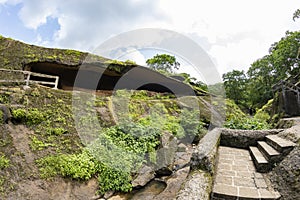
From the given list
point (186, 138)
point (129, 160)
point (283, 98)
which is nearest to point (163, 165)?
point (129, 160)

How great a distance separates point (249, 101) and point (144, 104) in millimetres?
25631

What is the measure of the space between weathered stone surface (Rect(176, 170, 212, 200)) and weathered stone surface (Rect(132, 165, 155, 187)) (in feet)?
8.49

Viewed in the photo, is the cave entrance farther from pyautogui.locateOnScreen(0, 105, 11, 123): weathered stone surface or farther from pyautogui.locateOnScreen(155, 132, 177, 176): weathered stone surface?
pyautogui.locateOnScreen(155, 132, 177, 176): weathered stone surface

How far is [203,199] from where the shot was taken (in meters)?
2.70

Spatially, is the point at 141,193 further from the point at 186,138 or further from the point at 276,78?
the point at 276,78

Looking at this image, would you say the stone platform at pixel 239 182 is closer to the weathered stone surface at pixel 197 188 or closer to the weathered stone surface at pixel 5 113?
the weathered stone surface at pixel 197 188

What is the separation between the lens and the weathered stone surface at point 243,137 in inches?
232

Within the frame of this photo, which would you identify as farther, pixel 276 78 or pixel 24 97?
pixel 276 78

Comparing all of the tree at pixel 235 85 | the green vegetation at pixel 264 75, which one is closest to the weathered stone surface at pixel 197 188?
the green vegetation at pixel 264 75

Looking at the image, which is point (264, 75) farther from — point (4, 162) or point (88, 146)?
point (4, 162)

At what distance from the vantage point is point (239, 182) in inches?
139

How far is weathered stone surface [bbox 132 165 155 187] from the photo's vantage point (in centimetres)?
571

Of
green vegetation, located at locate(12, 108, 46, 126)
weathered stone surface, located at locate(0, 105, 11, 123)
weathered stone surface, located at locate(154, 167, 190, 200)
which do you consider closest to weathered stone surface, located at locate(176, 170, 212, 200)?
weathered stone surface, located at locate(154, 167, 190, 200)

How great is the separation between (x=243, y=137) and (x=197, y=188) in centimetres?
388
